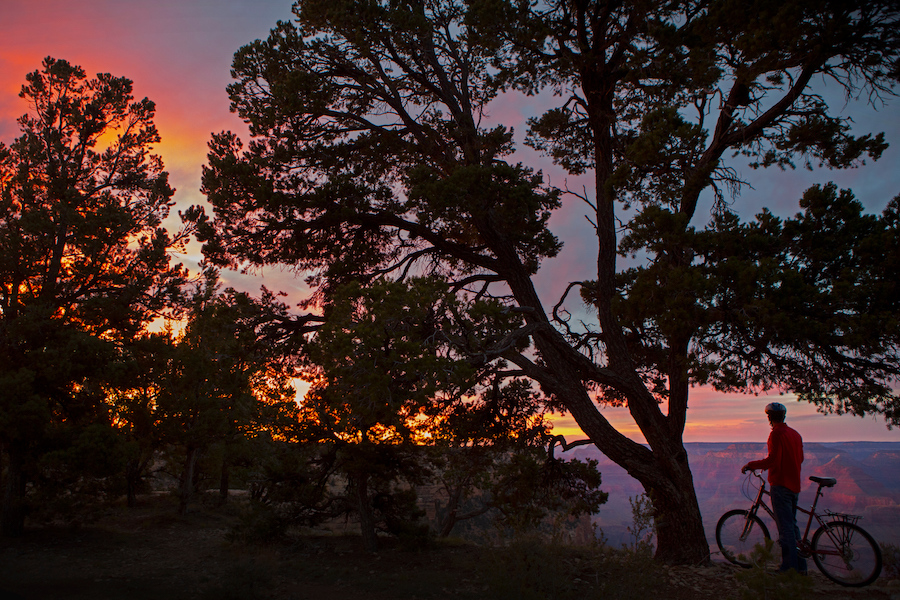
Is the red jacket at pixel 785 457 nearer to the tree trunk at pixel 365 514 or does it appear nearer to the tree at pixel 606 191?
the tree at pixel 606 191

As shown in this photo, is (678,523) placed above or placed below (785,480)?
below

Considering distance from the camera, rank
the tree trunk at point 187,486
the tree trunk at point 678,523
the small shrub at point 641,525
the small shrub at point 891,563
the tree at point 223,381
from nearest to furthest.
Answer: the small shrub at point 641,525 → the small shrub at point 891,563 → the tree trunk at point 678,523 → the tree at point 223,381 → the tree trunk at point 187,486

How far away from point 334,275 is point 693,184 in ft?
22.8

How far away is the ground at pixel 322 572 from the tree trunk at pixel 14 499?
1.25ft

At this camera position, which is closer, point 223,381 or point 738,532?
point 738,532

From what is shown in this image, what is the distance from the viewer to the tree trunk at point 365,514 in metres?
11.3

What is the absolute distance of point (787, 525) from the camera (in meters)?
6.30

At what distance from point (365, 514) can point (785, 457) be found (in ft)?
28.3

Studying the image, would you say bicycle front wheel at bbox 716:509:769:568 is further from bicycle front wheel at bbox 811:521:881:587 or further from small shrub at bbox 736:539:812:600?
small shrub at bbox 736:539:812:600

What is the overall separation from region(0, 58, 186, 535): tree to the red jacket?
14.0 meters

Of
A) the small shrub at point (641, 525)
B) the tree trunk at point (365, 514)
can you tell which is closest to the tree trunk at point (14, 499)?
the tree trunk at point (365, 514)

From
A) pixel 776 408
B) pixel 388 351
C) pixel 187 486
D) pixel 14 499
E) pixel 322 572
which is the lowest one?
pixel 322 572

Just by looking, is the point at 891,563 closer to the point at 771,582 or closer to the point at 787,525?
the point at 787,525

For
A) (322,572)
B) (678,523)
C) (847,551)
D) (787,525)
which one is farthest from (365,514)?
(847,551)
